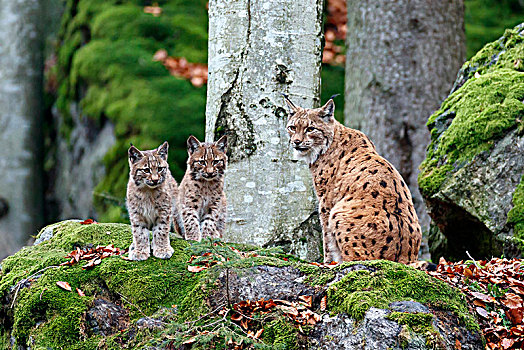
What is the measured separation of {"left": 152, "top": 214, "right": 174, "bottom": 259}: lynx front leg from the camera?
5.36m

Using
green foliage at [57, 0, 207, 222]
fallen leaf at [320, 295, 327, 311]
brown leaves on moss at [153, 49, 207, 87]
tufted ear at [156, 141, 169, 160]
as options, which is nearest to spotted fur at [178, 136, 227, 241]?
tufted ear at [156, 141, 169, 160]

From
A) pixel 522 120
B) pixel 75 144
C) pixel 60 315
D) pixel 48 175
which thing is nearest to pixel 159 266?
pixel 60 315

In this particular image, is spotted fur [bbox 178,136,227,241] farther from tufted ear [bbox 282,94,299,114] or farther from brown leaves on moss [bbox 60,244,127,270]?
brown leaves on moss [bbox 60,244,127,270]

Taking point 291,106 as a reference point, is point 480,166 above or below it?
below

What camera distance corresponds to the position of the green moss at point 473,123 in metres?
6.84

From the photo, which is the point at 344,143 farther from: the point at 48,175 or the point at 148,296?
the point at 48,175

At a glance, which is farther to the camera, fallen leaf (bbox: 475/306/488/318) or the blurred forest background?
the blurred forest background

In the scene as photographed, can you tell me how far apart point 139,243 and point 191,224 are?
1.13m

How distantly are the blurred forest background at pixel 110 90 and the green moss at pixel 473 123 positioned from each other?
4.63 m

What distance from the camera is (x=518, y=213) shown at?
6.36m

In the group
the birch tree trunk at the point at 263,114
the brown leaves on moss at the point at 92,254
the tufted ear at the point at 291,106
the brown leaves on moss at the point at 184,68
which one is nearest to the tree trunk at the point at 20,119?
the brown leaves on moss at the point at 184,68

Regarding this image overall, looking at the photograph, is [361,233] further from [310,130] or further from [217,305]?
[217,305]

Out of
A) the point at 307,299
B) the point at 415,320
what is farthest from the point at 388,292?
the point at 307,299

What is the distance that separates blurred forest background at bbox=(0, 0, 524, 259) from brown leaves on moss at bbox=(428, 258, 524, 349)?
19.7 feet
